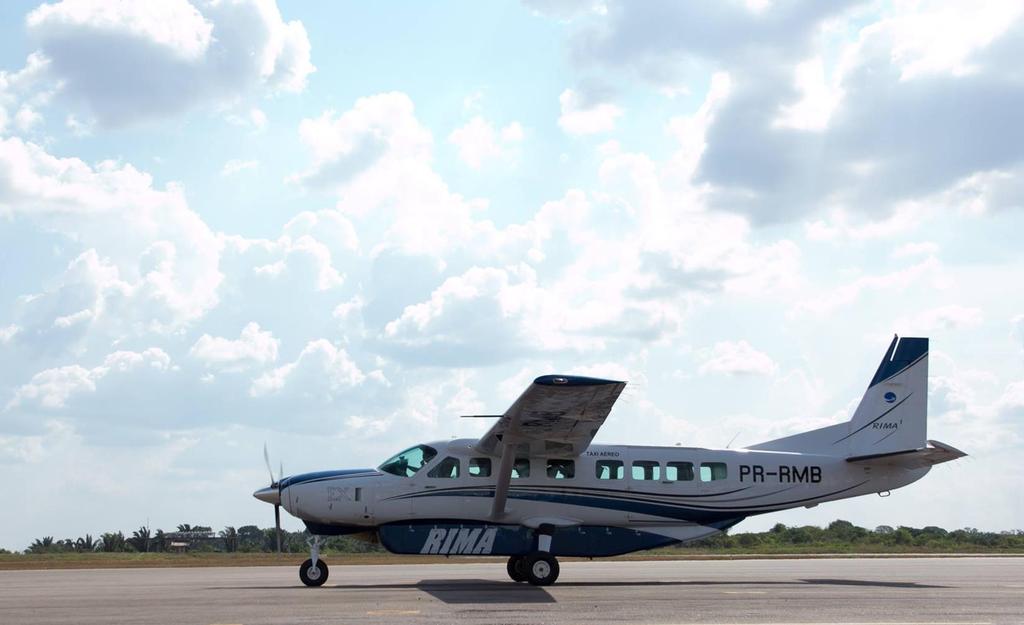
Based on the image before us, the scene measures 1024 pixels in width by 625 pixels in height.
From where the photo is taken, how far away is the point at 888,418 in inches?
923

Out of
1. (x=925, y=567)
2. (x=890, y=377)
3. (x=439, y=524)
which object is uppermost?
(x=890, y=377)

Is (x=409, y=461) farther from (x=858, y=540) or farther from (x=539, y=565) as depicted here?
(x=858, y=540)

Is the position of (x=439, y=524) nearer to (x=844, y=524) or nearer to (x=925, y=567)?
(x=925, y=567)

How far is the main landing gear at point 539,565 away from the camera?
19.4 meters

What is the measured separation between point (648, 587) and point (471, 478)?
166 inches

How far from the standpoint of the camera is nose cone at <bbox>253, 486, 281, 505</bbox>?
803 inches

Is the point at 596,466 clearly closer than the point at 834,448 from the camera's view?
Yes

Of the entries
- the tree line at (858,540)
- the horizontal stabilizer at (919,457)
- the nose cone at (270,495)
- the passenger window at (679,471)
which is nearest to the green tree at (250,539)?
the tree line at (858,540)

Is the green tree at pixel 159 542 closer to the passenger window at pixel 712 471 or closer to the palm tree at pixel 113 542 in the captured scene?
the palm tree at pixel 113 542

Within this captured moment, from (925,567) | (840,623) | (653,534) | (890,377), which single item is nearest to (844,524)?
(925,567)

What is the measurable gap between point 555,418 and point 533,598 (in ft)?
12.2

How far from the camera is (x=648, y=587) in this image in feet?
60.7

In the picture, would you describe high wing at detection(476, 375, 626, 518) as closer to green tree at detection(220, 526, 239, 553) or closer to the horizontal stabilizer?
the horizontal stabilizer

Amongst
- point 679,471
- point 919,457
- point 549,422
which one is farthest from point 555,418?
point 919,457
